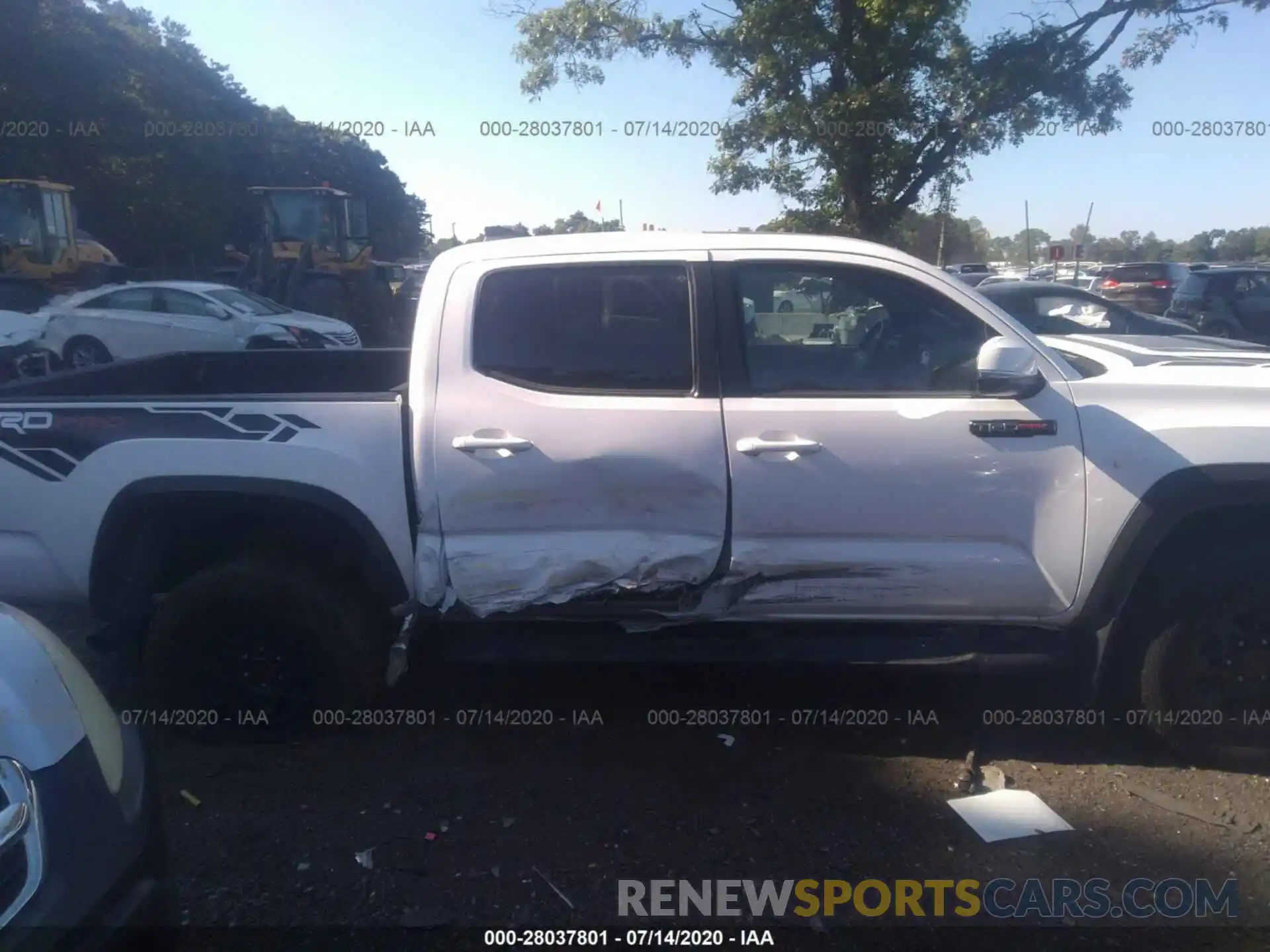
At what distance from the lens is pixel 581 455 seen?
11.9ft

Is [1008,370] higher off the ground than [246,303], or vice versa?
[1008,370]

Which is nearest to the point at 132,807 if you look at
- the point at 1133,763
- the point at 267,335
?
the point at 1133,763

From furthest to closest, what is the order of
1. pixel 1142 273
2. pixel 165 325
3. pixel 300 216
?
pixel 1142 273 < pixel 300 216 < pixel 165 325

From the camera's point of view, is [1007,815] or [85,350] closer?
[1007,815]

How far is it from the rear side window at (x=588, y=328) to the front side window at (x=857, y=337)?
0.27 metres

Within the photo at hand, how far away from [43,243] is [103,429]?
2086 centimetres

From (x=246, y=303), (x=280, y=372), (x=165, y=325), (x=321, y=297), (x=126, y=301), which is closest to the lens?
(x=280, y=372)

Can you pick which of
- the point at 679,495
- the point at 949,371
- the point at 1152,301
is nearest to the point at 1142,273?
the point at 1152,301

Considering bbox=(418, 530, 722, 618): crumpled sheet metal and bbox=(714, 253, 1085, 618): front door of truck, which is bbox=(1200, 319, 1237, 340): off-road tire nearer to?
bbox=(714, 253, 1085, 618): front door of truck

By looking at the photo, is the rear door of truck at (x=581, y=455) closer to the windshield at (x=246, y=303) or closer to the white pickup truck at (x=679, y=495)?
the white pickup truck at (x=679, y=495)

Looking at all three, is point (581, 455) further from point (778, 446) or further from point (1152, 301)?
point (1152, 301)

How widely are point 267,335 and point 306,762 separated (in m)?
12.4

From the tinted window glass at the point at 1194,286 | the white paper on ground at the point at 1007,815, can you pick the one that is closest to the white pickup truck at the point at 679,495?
the white paper on ground at the point at 1007,815

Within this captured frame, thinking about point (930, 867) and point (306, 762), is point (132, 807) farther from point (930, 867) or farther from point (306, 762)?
point (930, 867)
